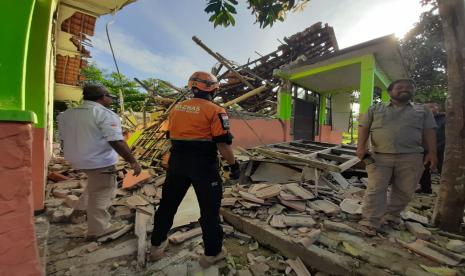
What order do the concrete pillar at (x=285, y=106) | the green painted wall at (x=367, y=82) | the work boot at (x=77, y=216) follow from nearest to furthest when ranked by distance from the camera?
the work boot at (x=77, y=216) < the green painted wall at (x=367, y=82) < the concrete pillar at (x=285, y=106)

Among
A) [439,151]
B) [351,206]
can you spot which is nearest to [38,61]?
[351,206]

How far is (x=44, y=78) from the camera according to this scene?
3.73 meters

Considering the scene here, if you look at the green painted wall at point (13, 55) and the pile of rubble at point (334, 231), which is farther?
the pile of rubble at point (334, 231)

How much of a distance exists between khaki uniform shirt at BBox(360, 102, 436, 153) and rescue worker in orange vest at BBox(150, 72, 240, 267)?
6.74 ft

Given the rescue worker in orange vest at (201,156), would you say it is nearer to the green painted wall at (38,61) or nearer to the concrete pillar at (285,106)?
the green painted wall at (38,61)

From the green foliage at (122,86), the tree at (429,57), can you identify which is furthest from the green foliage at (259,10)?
the green foliage at (122,86)

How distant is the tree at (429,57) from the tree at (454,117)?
38.9 ft

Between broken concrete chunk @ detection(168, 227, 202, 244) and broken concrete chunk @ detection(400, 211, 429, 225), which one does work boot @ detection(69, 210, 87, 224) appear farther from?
broken concrete chunk @ detection(400, 211, 429, 225)

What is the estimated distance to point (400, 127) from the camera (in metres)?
Answer: 3.33

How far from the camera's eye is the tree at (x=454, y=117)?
3201 mm

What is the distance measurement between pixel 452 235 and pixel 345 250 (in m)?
1.51

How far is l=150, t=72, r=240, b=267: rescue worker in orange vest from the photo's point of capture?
2.59 meters

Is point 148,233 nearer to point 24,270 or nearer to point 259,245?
point 259,245

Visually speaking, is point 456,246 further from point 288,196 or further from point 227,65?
point 227,65
